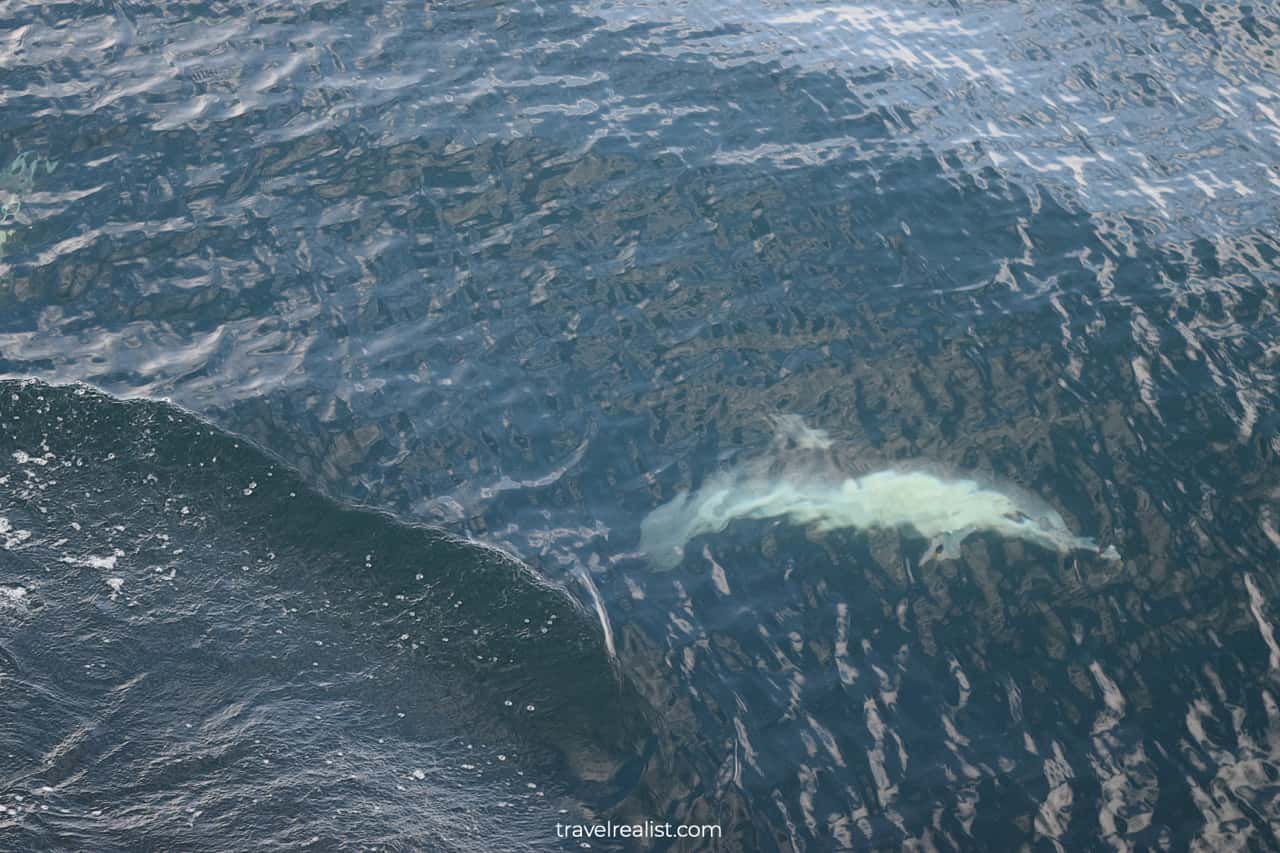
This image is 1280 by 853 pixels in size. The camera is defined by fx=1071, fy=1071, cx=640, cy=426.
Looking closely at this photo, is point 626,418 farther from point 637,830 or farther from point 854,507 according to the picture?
point 637,830

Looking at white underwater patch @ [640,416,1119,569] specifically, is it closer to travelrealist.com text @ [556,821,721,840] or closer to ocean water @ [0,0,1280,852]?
ocean water @ [0,0,1280,852]

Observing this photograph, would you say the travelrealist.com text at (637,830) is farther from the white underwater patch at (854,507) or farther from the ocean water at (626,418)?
the white underwater patch at (854,507)

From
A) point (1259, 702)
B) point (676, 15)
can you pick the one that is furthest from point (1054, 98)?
point (1259, 702)

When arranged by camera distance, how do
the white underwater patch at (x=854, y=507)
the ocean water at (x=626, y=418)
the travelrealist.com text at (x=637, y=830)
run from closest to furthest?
the travelrealist.com text at (x=637, y=830) → the ocean water at (x=626, y=418) → the white underwater patch at (x=854, y=507)

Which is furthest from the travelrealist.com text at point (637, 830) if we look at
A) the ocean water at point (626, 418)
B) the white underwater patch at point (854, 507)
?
the white underwater patch at point (854, 507)

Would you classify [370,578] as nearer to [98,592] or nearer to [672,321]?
[98,592]
